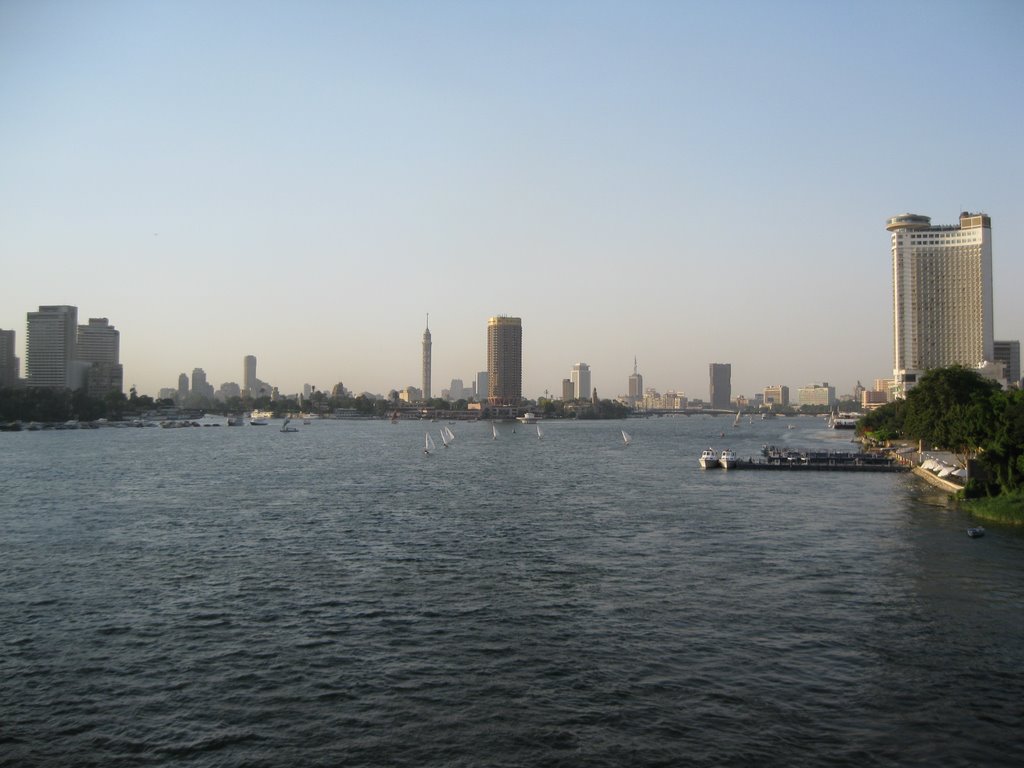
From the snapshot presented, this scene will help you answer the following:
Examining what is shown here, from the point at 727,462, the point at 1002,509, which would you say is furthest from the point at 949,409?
the point at 1002,509

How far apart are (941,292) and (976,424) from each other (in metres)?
160

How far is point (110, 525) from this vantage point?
44406 mm

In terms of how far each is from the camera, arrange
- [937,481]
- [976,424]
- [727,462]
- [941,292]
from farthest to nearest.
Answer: [941,292] → [727,462] → [937,481] → [976,424]

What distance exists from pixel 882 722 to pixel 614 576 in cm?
1422

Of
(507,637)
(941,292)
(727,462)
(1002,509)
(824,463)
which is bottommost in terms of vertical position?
(507,637)

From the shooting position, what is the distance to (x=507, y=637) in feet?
81.1

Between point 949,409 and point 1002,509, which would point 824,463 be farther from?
point 1002,509

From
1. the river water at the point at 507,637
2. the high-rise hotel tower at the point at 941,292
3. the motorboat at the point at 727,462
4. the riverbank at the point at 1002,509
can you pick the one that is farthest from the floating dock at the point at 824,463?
the high-rise hotel tower at the point at 941,292

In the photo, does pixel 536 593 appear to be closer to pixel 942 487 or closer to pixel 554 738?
pixel 554 738

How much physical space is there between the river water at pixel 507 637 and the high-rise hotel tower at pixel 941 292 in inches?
6355

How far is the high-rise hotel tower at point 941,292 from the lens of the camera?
189375mm

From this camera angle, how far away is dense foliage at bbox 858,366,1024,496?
154ft

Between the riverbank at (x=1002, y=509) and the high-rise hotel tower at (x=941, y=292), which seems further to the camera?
the high-rise hotel tower at (x=941, y=292)

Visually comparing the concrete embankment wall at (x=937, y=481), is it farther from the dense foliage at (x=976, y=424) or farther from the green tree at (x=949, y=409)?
the green tree at (x=949, y=409)
